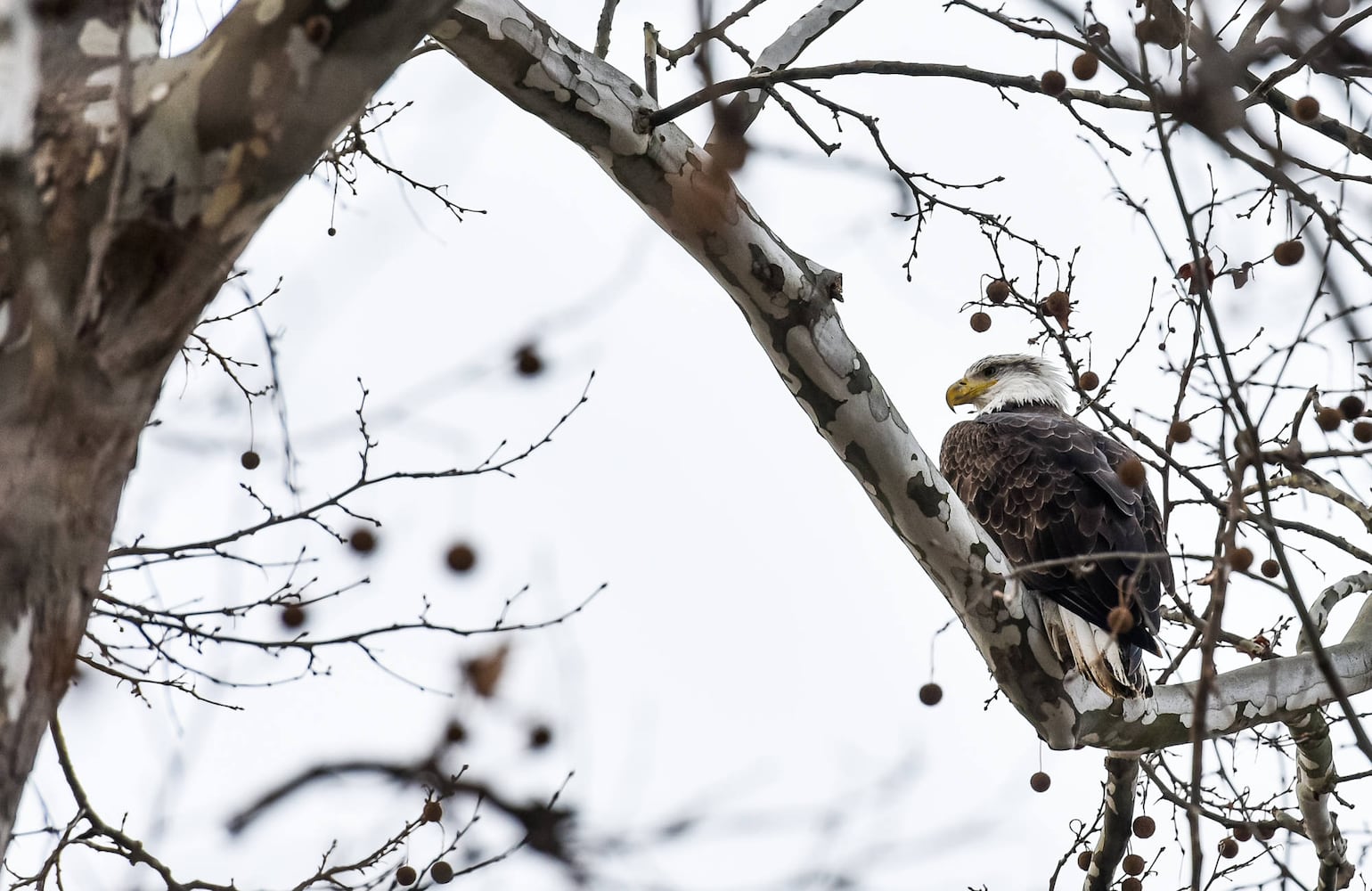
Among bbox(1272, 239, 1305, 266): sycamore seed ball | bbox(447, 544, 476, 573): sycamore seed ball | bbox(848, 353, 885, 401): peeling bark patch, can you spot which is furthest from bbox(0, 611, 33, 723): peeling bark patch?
bbox(1272, 239, 1305, 266): sycamore seed ball

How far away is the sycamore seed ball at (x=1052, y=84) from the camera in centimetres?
354

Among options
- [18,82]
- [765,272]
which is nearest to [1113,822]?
[765,272]

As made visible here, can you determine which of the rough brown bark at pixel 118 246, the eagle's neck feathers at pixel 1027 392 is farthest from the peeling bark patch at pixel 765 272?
→ the eagle's neck feathers at pixel 1027 392

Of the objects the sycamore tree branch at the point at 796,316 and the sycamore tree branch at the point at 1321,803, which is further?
the sycamore tree branch at the point at 1321,803

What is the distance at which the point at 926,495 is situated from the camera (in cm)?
365

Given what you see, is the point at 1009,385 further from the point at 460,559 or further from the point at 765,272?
the point at 460,559

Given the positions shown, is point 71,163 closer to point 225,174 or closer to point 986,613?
point 225,174

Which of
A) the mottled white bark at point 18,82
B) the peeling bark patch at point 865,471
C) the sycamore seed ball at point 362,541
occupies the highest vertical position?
the peeling bark patch at point 865,471

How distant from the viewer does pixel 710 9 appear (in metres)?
1.66

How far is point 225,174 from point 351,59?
22cm

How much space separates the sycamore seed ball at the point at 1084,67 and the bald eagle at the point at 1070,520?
45.9 inches

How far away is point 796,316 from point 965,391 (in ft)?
16.2

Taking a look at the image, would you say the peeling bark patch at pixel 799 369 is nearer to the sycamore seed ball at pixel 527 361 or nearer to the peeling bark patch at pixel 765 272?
the peeling bark patch at pixel 765 272

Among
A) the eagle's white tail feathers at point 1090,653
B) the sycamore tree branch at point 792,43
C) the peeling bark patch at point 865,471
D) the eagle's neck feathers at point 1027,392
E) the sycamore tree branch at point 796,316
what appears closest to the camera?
the sycamore tree branch at point 796,316
